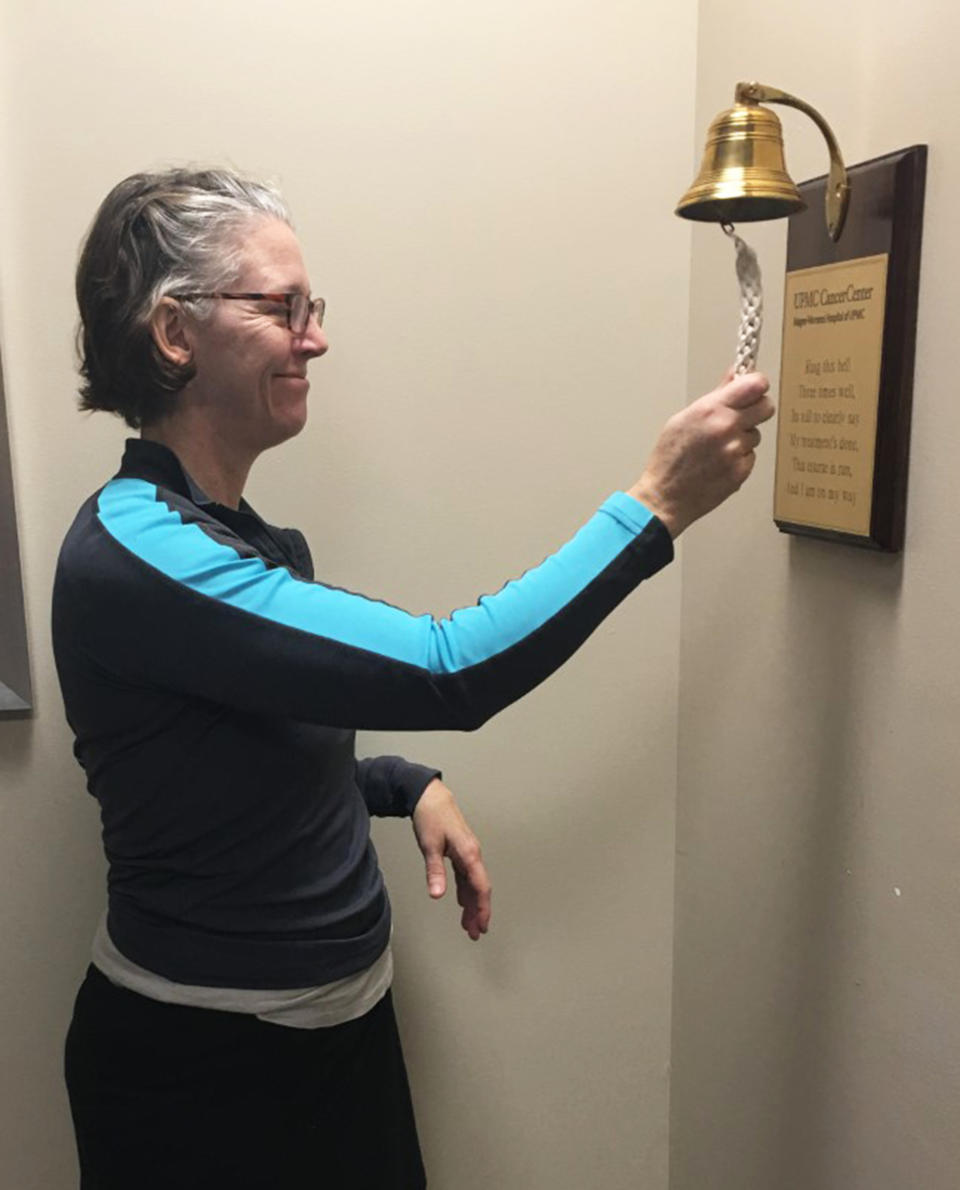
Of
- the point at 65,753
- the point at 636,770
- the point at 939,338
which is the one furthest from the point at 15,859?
the point at 939,338

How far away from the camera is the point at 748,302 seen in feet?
2.36

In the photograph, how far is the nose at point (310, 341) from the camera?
0.86 meters

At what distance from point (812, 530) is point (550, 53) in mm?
616

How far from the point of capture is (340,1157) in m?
0.92

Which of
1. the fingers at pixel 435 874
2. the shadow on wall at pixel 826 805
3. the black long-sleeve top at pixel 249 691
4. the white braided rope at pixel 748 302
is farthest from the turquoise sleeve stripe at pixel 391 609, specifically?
the fingers at pixel 435 874

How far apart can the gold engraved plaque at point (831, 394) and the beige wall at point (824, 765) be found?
1.5 inches

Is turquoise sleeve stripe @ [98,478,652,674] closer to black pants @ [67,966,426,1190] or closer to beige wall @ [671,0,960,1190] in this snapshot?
beige wall @ [671,0,960,1190]

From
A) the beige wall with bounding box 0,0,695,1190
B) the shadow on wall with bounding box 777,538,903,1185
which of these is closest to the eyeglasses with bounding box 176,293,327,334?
the beige wall with bounding box 0,0,695,1190

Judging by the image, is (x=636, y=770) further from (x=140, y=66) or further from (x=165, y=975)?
(x=140, y=66)

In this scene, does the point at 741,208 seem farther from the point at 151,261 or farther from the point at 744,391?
the point at 151,261

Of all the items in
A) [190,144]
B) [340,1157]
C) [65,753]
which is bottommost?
[340,1157]

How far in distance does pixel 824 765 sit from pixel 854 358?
0.36m

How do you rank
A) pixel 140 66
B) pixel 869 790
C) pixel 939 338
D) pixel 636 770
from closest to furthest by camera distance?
1. pixel 939 338
2. pixel 869 790
3. pixel 140 66
4. pixel 636 770

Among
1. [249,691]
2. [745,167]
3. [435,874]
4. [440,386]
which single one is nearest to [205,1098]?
[435,874]
